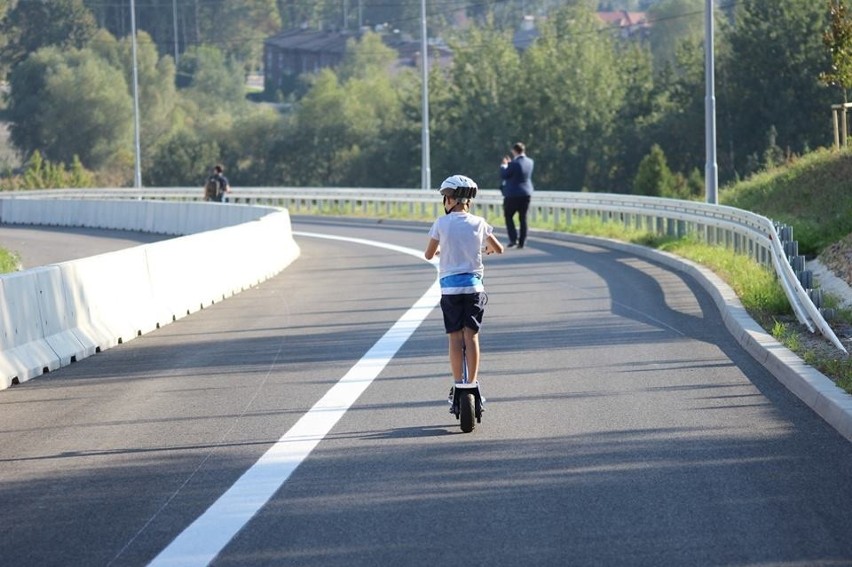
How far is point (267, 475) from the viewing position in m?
8.64

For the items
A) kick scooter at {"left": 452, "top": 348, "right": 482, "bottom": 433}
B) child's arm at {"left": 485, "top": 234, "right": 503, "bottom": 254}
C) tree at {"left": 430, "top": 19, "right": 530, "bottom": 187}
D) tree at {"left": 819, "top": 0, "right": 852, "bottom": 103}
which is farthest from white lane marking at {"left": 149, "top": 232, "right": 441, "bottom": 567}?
tree at {"left": 430, "top": 19, "right": 530, "bottom": 187}

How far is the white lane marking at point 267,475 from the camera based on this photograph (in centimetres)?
698

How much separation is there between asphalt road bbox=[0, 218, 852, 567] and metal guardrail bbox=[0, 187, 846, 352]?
0.95 m

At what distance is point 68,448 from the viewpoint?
970 cm

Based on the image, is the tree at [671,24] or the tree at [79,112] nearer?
the tree at [79,112]

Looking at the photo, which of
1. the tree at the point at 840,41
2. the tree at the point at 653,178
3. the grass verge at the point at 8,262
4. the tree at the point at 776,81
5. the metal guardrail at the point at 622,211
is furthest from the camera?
the tree at the point at 776,81

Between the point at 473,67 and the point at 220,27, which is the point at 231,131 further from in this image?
the point at 220,27

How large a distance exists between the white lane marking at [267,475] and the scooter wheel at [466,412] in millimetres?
876

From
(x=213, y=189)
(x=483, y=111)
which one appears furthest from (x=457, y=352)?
(x=483, y=111)

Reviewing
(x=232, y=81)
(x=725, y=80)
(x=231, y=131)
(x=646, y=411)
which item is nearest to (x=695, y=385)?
(x=646, y=411)

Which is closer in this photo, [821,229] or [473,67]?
[821,229]

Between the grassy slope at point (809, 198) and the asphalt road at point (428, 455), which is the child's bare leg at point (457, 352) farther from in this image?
the grassy slope at point (809, 198)

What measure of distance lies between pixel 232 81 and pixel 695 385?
121899mm

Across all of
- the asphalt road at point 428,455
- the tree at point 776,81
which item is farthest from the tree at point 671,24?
the asphalt road at point 428,455
